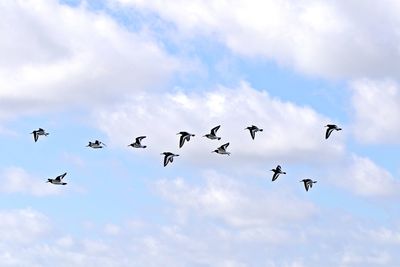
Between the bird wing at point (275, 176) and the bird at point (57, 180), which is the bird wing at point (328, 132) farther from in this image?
the bird at point (57, 180)

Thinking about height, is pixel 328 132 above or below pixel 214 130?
above

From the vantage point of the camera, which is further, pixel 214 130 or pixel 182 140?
pixel 214 130

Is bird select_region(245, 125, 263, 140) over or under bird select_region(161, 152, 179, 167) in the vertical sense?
over

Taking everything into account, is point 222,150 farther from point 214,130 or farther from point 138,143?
point 138,143

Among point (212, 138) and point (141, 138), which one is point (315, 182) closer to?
point (212, 138)

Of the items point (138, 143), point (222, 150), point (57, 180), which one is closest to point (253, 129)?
point (222, 150)

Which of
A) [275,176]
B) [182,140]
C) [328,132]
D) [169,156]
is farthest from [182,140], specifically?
[328,132]

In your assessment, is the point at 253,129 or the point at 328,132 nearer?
the point at 328,132

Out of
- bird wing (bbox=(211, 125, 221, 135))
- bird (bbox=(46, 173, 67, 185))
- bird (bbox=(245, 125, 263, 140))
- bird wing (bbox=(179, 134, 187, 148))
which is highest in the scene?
bird (bbox=(245, 125, 263, 140))

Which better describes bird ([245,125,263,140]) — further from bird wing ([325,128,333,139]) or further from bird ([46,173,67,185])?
bird ([46,173,67,185])

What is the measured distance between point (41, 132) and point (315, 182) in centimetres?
5007

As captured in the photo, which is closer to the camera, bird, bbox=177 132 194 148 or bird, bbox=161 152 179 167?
bird, bbox=177 132 194 148

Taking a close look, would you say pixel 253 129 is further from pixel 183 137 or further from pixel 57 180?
pixel 57 180

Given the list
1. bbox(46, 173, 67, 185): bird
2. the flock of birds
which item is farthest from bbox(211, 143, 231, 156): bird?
bbox(46, 173, 67, 185): bird
